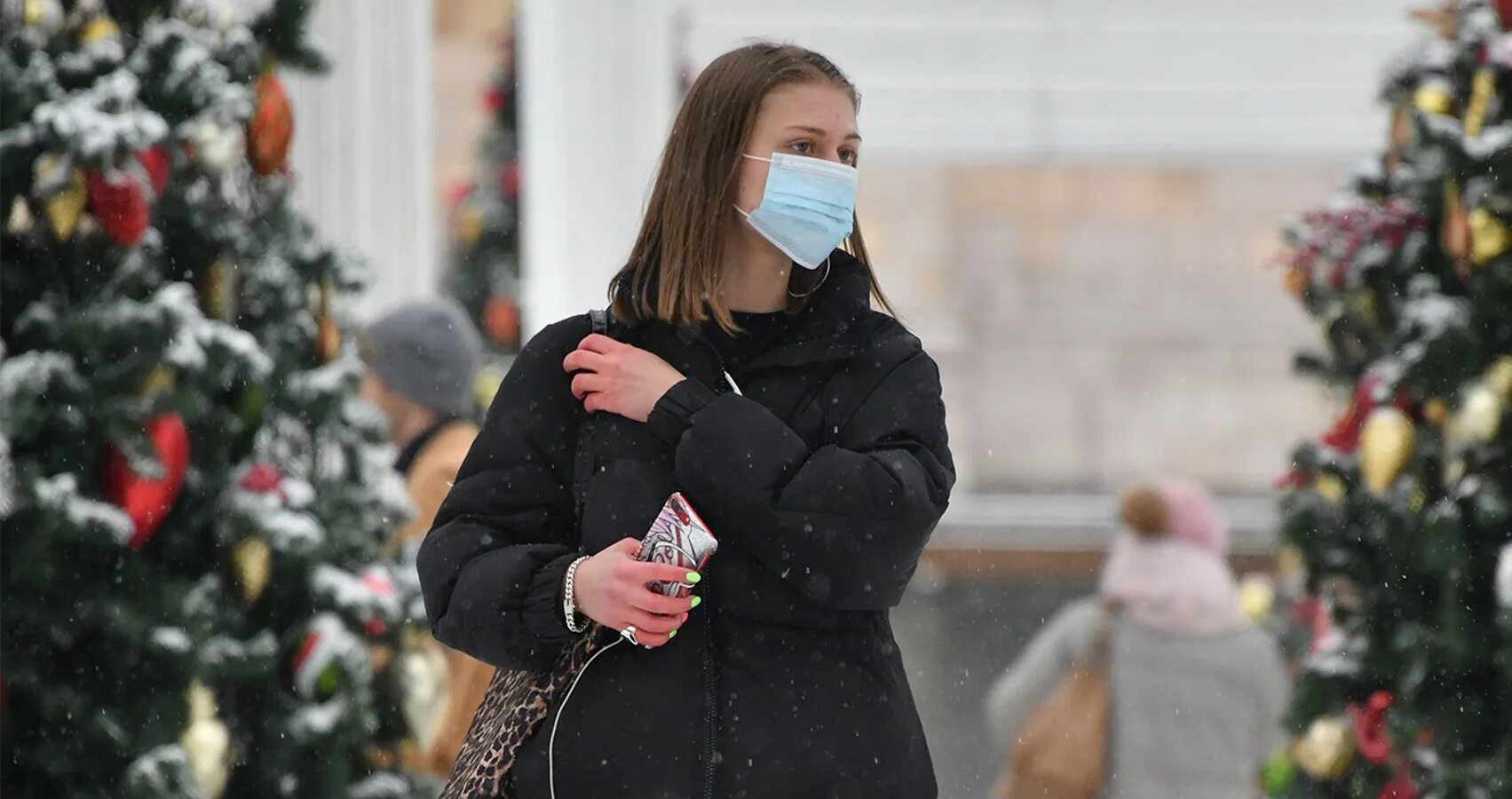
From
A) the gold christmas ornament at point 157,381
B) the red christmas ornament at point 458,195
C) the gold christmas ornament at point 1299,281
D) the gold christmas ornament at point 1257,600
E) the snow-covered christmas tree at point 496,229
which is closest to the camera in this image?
the gold christmas ornament at point 157,381

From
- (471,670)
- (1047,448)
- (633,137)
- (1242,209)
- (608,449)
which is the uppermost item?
(608,449)

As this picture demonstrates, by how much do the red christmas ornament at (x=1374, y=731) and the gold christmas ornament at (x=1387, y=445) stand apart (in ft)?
1.58

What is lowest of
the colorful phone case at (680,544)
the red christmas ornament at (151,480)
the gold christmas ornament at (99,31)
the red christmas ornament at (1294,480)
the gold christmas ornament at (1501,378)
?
the red christmas ornament at (1294,480)

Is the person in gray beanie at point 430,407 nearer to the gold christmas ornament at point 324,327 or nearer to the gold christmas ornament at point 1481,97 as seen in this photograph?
the gold christmas ornament at point 324,327

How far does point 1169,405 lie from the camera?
15.9m

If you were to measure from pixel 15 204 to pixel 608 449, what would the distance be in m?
2.19

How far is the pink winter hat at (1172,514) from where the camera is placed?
18.0ft

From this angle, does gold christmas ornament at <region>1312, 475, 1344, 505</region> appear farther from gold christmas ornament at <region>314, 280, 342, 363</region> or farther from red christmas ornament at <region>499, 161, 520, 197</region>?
red christmas ornament at <region>499, 161, 520, 197</region>

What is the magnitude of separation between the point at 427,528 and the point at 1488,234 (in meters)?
2.48

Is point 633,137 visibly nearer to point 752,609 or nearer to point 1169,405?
point 752,609

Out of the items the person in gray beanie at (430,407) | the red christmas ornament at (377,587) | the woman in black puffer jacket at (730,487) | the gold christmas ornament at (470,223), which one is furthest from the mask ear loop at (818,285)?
the gold christmas ornament at (470,223)

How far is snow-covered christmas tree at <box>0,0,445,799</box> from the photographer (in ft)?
12.0

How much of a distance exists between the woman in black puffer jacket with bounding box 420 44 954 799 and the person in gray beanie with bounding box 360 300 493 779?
2.59 meters

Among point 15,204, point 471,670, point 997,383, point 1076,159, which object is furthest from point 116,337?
point 1076,159
